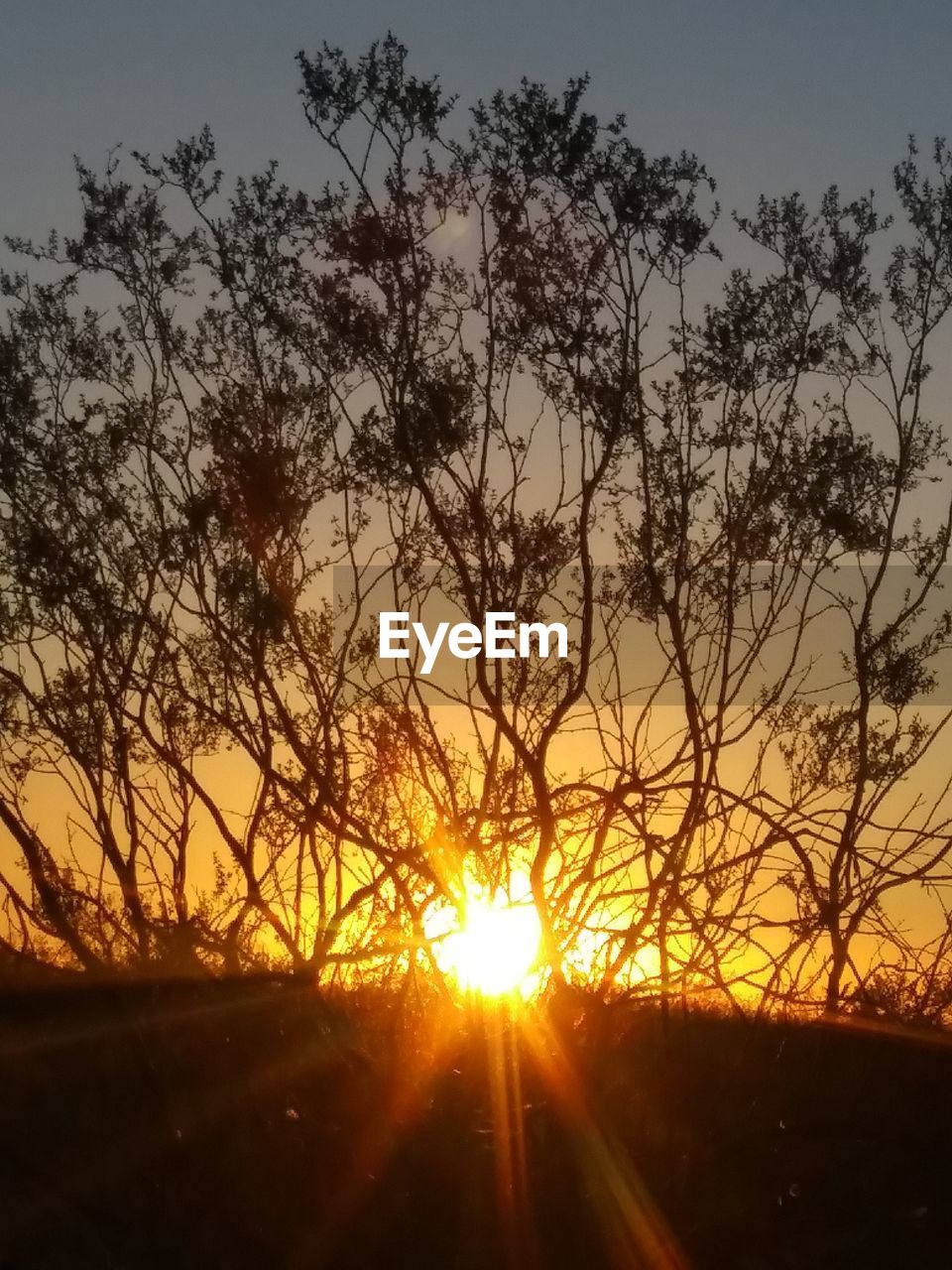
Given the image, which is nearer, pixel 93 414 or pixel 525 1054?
pixel 525 1054

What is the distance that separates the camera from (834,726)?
34.8ft

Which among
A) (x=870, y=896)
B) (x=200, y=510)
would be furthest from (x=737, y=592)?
(x=200, y=510)

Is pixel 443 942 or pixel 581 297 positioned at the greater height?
pixel 581 297

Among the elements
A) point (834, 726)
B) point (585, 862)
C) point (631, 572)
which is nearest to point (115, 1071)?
point (585, 862)

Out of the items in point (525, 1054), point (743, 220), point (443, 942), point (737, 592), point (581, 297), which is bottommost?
point (525, 1054)

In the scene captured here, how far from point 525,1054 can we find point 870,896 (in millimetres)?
2543

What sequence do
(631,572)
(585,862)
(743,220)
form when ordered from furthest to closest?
(743,220)
(631,572)
(585,862)

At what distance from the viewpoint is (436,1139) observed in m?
7.94

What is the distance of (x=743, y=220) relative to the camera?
10414mm

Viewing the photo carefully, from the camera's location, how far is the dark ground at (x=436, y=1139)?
748 cm

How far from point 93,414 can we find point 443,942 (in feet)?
15.3

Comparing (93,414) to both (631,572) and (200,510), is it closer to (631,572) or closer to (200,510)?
(200,510)

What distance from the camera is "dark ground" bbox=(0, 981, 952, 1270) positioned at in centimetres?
748

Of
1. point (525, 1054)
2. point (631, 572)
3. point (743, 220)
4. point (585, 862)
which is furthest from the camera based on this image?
point (743, 220)
